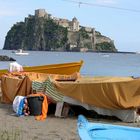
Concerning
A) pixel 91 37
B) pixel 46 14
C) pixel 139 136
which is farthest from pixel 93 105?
→ pixel 91 37

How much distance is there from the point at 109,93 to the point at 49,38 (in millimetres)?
133390

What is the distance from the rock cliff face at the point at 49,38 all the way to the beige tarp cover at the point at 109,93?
120031 millimetres

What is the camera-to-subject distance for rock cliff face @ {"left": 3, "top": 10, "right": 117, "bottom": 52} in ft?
451

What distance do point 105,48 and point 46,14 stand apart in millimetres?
32332

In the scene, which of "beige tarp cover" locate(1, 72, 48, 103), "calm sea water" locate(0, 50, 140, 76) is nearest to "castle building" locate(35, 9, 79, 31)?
"calm sea water" locate(0, 50, 140, 76)

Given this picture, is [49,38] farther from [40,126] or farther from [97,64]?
[40,126]

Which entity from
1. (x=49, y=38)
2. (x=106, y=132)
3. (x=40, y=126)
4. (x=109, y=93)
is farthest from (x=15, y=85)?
(x=49, y=38)

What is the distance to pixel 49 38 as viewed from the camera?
475 feet

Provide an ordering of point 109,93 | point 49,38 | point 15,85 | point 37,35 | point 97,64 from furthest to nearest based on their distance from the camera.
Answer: point 49,38 < point 37,35 < point 97,64 < point 15,85 < point 109,93

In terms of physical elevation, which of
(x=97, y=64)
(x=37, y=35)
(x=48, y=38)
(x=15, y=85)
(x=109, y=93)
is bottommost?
(x=97, y=64)

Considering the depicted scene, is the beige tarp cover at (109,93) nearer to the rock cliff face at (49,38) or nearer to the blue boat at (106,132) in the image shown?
the blue boat at (106,132)

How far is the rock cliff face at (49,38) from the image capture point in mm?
137375

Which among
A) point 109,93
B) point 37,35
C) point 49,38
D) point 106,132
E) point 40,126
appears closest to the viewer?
point 106,132

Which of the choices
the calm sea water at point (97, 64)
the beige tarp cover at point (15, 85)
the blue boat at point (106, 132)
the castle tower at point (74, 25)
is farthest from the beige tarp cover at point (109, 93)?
the castle tower at point (74, 25)
